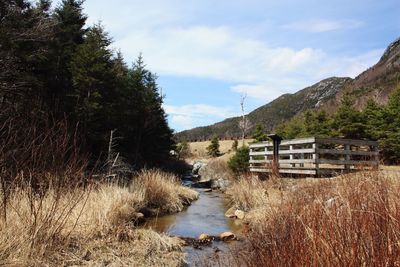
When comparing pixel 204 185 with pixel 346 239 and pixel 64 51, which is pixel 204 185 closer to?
pixel 64 51

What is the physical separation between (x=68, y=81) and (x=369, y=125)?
15.8m

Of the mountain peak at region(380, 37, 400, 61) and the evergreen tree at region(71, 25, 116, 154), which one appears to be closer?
the evergreen tree at region(71, 25, 116, 154)

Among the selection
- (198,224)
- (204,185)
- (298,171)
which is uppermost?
(298,171)

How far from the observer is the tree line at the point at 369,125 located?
21953 mm

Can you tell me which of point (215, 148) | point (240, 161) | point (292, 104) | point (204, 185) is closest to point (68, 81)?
point (240, 161)

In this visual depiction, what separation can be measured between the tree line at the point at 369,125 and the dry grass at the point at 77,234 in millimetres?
14833

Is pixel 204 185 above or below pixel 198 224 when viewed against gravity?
below

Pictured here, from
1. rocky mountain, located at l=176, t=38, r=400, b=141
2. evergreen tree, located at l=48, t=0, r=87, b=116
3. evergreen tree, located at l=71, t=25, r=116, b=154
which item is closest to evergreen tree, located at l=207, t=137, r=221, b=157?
rocky mountain, located at l=176, t=38, r=400, b=141

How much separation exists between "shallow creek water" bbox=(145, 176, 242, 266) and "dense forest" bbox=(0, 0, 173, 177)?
2.90m

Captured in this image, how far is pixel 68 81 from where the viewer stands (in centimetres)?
2180

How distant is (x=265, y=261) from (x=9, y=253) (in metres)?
3.33

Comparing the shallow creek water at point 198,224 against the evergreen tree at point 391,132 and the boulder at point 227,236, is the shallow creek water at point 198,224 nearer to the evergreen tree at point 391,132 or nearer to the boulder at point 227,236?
the boulder at point 227,236

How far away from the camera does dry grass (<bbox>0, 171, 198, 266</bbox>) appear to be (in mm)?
5711

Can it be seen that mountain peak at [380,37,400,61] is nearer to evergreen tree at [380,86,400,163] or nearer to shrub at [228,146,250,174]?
Result: evergreen tree at [380,86,400,163]
